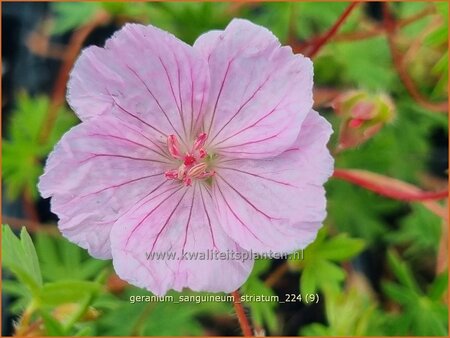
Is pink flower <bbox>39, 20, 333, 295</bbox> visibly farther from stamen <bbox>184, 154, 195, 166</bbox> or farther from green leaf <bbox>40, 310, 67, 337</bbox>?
green leaf <bbox>40, 310, 67, 337</bbox>

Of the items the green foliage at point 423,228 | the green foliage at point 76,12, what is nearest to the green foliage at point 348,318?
the green foliage at point 423,228

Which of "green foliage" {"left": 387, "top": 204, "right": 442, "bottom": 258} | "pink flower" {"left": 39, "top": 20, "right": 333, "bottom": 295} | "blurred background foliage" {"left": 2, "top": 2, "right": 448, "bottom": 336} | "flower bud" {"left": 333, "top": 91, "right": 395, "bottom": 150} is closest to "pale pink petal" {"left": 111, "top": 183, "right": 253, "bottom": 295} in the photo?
"pink flower" {"left": 39, "top": 20, "right": 333, "bottom": 295}

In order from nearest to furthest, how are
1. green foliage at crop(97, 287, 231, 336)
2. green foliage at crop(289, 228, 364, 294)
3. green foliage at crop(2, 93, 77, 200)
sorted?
green foliage at crop(289, 228, 364, 294) → green foliage at crop(97, 287, 231, 336) → green foliage at crop(2, 93, 77, 200)

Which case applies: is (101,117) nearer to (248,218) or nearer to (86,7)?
(248,218)

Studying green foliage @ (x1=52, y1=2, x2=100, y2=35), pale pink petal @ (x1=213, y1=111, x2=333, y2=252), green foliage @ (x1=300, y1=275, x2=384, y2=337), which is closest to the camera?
pale pink petal @ (x1=213, y1=111, x2=333, y2=252)

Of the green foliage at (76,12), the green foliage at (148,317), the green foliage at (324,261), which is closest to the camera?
the green foliage at (324,261)

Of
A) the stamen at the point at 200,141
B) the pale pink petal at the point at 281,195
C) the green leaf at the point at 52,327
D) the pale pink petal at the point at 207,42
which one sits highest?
the pale pink petal at the point at 207,42

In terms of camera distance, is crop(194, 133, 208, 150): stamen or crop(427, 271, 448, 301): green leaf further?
crop(427, 271, 448, 301): green leaf

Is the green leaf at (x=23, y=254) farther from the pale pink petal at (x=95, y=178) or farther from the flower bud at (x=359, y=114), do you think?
the flower bud at (x=359, y=114)
